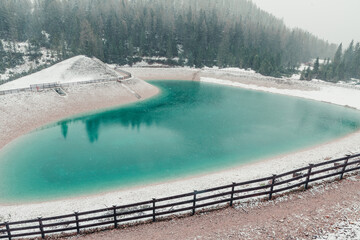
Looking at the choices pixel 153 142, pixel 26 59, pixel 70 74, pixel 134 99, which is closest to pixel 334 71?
pixel 134 99

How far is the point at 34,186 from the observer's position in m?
27.3

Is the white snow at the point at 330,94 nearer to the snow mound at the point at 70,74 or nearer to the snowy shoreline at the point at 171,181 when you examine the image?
the snowy shoreline at the point at 171,181

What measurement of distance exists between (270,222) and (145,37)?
13229cm

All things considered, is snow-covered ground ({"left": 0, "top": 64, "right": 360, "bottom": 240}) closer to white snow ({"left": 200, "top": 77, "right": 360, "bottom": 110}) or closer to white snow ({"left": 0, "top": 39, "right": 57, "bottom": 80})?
white snow ({"left": 200, "top": 77, "right": 360, "bottom": 110})

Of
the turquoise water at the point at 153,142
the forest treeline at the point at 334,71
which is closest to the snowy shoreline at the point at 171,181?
the turquoise water at the point at 153,142

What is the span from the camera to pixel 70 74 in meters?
71.0

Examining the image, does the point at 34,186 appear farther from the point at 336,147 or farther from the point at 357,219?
the point at 336,147

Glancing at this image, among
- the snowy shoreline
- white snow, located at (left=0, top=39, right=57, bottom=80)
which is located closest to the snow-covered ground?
the snowy shoreline

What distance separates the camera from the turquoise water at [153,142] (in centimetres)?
2870

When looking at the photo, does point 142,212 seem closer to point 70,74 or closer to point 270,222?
point 270,222

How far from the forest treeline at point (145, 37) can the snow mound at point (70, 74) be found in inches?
1356

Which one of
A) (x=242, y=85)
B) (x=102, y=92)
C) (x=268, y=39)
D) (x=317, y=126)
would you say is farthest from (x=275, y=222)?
(x=268, y=39)

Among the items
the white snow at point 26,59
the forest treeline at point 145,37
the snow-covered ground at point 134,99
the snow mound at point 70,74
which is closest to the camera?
the snow-covered ground at point 134,99

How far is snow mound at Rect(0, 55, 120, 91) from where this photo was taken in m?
65.9
